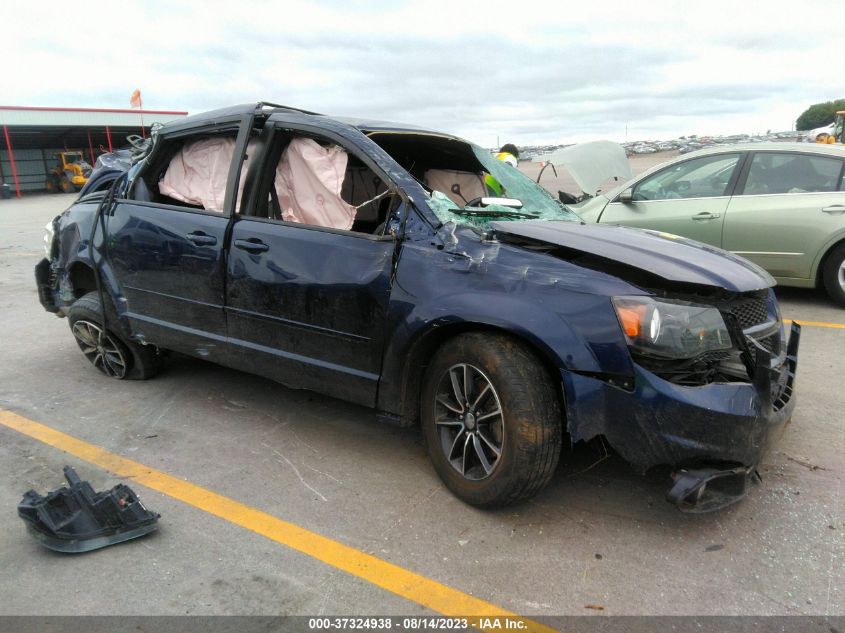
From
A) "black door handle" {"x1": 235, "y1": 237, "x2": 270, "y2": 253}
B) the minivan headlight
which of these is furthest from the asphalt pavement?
"black door handle" {"x1": 235, "y1": 237, "x2": 270, "y2": 253}

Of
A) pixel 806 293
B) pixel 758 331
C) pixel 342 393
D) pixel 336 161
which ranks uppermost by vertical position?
pixel 336 161

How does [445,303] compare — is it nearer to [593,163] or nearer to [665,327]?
[665,327]

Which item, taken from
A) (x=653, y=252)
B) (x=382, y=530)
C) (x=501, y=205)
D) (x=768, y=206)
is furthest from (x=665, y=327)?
(x=768, y=206)

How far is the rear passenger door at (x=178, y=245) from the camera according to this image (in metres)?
3.88

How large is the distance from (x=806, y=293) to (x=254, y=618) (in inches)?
273

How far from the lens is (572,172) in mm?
8117

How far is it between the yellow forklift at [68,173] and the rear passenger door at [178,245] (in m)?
32.9

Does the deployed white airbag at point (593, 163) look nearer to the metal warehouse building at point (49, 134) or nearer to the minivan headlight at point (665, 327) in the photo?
the minivan headlight at point (665, 327)

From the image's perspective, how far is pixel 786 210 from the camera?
6430mm

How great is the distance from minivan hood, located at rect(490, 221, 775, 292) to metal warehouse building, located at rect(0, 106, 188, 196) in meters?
34.1

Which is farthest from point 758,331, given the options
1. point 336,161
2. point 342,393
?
point 336,161

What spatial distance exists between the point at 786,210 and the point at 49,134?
39040 millimetres

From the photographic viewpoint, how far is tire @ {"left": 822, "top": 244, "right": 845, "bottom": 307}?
6.32 meters

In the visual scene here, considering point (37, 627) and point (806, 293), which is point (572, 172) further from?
point (37, 627)
